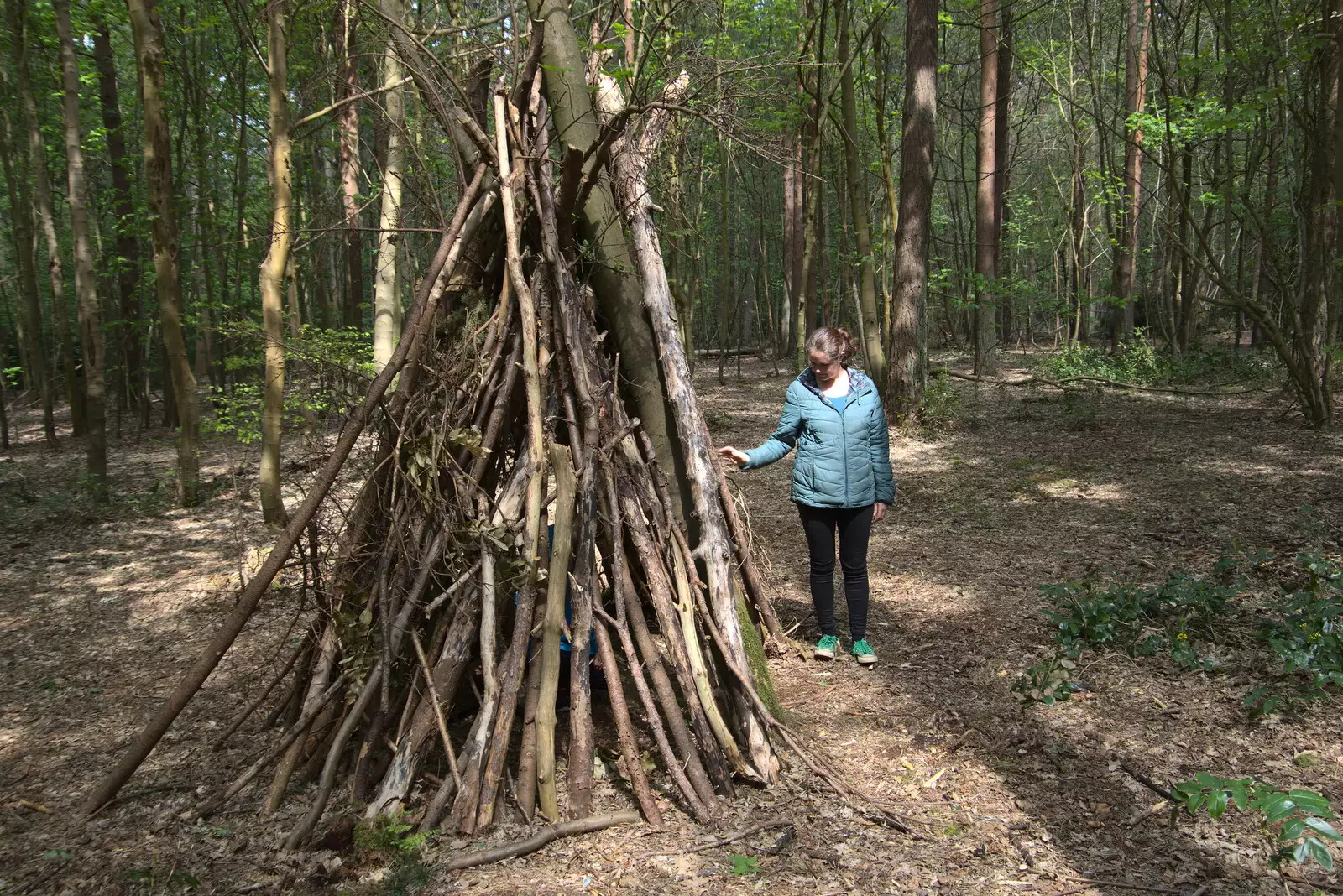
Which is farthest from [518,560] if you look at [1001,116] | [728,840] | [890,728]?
[1001,116]

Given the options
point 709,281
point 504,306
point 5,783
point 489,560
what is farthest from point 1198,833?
point 709,281

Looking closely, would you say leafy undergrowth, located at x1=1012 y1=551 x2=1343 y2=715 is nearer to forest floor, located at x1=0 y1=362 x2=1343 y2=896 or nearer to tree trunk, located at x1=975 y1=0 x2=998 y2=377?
forest floor, located at x1=0 y1=362 x2=1343 y2=896

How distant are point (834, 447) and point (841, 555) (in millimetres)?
605

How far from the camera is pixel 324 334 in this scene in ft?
30.2

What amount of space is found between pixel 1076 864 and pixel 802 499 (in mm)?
2001

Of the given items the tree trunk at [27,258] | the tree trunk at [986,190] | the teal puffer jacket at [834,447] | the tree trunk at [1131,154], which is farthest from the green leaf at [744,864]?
the tree trunk at [27,258]

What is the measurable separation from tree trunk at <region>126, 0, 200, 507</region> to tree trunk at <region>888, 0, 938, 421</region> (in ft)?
26.7

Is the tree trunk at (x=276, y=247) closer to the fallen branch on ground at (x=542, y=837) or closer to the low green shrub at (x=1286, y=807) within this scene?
the fallen branch on ground at (x=542, y=837)

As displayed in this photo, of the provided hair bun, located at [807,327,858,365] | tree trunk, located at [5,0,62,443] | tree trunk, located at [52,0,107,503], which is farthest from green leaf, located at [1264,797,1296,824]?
tree trunk, located at [5,0,62,443]

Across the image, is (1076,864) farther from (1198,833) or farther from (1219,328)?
(1219,328)

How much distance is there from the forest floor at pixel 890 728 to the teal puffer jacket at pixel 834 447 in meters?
0.98

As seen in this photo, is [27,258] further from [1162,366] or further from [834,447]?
[1162,366]

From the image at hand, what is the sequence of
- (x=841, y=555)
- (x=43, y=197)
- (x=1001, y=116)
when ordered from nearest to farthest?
(x=841, y=555) → (x=43, y=197) → (x=1001, y=116)

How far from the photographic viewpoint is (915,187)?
10.4 m
